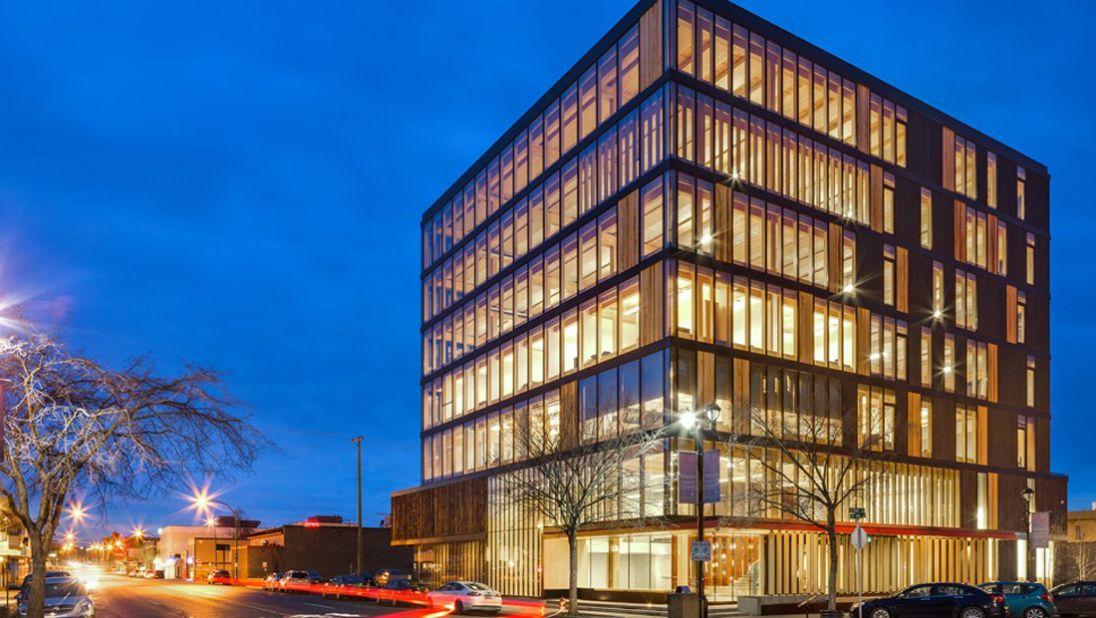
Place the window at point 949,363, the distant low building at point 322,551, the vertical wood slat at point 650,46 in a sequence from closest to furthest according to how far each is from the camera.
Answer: the vertical wood slat at point 650,46 → the window at point 949,363 → the distant low building at point 322,551

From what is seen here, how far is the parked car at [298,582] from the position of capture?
2859 inches

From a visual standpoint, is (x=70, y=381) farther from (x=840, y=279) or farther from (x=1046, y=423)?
(x=1046, y=423)

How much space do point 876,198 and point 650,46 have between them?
16279 mm

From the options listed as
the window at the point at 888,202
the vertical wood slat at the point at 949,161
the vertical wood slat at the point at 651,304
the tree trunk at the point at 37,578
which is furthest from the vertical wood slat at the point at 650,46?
the tree trunk at the point at 37,578

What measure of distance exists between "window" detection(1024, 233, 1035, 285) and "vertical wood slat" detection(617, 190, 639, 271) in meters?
30.6

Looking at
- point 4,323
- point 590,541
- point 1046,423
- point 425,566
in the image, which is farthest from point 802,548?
point 4,323

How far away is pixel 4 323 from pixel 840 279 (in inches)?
1765

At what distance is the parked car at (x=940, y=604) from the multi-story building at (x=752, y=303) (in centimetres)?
1034

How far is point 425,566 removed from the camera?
75.7m

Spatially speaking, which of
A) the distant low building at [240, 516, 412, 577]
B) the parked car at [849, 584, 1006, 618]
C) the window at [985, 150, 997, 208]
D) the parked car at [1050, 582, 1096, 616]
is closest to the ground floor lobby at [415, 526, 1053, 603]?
the parked car at [849, 584, 1006, 618]

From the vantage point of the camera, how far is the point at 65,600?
31062 millimetres

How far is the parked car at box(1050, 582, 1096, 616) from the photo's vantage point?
38.6m

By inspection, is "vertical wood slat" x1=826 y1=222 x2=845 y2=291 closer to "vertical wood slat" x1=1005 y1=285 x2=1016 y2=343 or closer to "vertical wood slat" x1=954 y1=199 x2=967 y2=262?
"vertical wood slat" x1=954 y1=199 x2=967 y2=262

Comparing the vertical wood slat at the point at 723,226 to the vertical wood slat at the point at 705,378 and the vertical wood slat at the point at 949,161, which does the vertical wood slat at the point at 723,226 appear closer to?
the vertical wood slat at the point at 705,378
